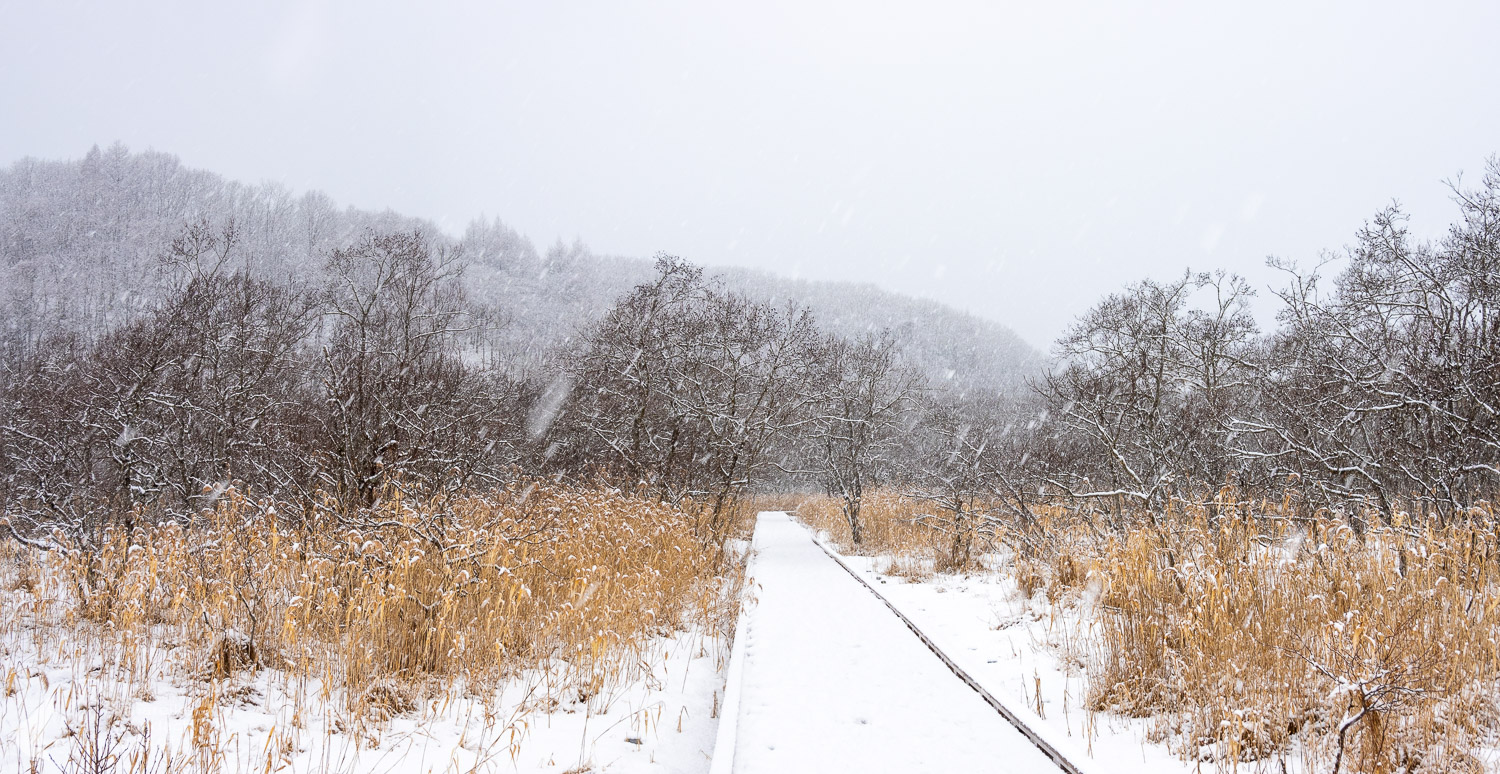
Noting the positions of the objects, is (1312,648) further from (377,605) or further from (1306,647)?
(377,605)

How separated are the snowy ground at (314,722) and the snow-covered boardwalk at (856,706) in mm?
476

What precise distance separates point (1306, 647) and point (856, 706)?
263 centimetres

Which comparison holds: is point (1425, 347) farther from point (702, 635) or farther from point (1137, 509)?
point (702, 635)

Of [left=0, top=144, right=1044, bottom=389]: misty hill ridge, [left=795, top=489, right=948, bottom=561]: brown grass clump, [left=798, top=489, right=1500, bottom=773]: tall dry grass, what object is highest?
[left=0, top=144, right=1044, bottom=389]: misty hill ridge

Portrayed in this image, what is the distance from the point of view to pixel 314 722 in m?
3.75

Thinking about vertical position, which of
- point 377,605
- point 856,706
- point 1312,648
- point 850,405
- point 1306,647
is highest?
point 850,405

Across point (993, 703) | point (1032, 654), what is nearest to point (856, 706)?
point (993, 703)

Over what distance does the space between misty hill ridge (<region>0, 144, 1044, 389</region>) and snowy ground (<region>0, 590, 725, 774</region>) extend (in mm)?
48298

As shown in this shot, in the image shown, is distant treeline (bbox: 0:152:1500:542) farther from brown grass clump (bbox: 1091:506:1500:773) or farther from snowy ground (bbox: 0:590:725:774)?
snowy ground (bbox: 0:590:725:774)

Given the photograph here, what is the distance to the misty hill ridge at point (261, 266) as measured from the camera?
2618 inches

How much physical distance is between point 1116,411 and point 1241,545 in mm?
10261

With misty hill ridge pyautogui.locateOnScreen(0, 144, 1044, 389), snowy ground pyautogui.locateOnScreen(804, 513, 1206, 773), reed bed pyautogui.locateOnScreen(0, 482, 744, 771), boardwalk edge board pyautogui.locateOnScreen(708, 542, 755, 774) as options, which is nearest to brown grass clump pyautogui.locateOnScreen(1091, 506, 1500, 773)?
snowy ground pyautogui.locateOnScreen(804, 513, 1206, 773)

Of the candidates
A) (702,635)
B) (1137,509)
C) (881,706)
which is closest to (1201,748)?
(881,706)

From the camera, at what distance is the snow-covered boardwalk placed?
354cm
